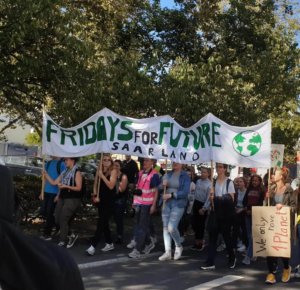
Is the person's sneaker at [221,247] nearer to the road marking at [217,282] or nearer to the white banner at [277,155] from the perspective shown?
the road marking at [217,282]

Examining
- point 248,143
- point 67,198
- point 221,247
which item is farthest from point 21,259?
point 221,247

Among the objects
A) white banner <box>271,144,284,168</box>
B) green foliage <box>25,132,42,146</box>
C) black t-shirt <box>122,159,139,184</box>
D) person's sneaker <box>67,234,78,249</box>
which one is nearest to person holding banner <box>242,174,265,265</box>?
person's sneaker <box>67,234,78,249</box>

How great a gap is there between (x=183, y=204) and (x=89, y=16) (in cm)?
761

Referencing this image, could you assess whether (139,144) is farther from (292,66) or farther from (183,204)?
(292,66)

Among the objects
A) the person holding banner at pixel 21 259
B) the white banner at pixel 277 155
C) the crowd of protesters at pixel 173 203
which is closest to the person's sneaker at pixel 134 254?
the crowd of protesters at pixel 173 203

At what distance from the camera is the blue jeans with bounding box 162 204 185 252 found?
8644mm

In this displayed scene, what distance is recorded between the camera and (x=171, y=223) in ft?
28.4

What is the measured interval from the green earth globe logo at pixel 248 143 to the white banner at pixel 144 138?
0.44 feet

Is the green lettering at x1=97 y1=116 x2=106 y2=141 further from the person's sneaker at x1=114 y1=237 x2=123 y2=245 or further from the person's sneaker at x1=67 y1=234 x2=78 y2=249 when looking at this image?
the person's sneaker at x1=114 y1=237 x2=123 y2=245

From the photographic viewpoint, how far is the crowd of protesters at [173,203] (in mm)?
8273

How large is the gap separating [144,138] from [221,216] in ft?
6.81

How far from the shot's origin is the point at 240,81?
15508 mm

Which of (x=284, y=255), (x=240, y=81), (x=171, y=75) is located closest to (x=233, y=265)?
(x=284, y=255)

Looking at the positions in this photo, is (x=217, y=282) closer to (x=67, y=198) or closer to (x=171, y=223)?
(x=171, y=223)
